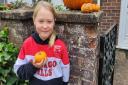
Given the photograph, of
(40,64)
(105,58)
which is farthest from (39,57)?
(105,58)

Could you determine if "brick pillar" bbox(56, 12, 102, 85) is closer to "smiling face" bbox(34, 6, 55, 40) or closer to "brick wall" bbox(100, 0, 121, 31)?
"smiling face" bbox(34, 6, 55, 40)

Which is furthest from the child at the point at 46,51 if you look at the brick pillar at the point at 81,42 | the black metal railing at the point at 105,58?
the black metal railing at the point at 105,58

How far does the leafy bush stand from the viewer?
10.8ft

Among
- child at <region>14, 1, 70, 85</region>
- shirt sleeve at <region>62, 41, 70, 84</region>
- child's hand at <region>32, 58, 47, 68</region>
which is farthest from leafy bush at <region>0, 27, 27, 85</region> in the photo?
child's hand at <region>32, 58, 47, 68</region>

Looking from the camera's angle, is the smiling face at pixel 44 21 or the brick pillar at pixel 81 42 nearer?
the smiling face at pixel 44 21

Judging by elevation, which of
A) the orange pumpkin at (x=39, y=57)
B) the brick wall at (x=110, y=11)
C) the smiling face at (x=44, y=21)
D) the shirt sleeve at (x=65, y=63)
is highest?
the smiling face at (x=44, y=21)

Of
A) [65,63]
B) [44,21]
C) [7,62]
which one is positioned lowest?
[7,62]

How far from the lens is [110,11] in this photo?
23.8 ft

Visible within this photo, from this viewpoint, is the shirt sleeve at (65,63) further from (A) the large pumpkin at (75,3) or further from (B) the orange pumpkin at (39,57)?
(A) the large pumpkin at (75,3)

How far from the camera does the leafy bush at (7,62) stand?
10.8 ft

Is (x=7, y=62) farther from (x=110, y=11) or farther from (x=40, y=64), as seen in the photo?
(x=110, y=11)

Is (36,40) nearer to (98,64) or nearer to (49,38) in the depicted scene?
(49,38)

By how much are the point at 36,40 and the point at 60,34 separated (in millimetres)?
458

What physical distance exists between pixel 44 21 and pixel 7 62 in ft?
3.23
